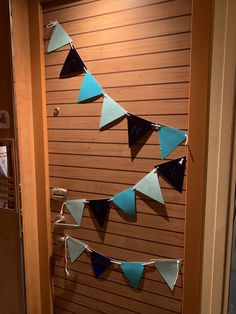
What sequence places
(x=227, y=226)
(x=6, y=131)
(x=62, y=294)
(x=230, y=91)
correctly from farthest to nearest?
(x=62, y=294) < (x=6, y=131) < (x=227, y=226) < (x=230, y=91)

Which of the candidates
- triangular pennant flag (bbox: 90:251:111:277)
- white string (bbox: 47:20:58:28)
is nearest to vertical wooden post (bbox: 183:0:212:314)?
triangular pennant flag (bbox: 90:251:111:277)

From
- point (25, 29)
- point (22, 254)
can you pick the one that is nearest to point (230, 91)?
point (25, 29)

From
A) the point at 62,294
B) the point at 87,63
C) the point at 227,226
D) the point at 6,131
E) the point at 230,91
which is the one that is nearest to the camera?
the point at 230,91

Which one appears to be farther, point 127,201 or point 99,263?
point 99,263

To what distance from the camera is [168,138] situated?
1228mm

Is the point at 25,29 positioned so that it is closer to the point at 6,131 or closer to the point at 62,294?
the point at 6,131

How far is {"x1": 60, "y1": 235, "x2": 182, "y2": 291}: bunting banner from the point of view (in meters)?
1.28

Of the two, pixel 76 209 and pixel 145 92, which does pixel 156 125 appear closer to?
pixel 145 92

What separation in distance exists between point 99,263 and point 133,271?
0.20m

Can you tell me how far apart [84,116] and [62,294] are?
40.2 inches

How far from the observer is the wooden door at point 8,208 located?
145 cm

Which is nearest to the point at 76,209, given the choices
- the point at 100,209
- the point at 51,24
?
the point at 100,209

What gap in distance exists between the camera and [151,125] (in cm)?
126

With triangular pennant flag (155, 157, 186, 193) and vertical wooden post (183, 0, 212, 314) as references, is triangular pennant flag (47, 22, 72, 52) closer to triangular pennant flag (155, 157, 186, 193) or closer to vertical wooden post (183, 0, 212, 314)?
vertical wooden post (183, 0, 212, 314)
